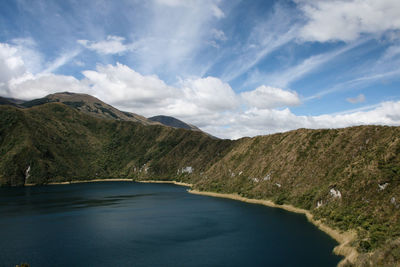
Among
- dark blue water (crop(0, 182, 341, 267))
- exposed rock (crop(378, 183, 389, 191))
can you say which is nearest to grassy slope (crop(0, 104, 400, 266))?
exposed rock (crop(378, 183, 389, 191))

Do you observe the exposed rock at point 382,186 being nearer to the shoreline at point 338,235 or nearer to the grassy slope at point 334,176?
the grassy slope at point 334,176

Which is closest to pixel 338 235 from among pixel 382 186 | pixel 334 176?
pixel 382 186

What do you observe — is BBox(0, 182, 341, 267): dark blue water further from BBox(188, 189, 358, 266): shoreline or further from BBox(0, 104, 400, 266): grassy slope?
BBox(0, 104, 400, 266): grassy slope

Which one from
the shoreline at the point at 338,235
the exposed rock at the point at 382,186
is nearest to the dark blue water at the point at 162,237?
the shoreline at the point at 338,235

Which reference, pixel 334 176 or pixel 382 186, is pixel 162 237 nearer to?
pixel 382 186

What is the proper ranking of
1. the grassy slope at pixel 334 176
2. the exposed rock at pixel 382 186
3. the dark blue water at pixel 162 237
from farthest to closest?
1. the exposed rock at pixel 382 186
2. the grassy slope at pixel 334 176
3. the dark blue water at pixel 162 237

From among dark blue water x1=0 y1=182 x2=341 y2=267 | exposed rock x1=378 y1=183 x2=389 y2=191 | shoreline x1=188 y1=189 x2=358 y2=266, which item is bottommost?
dark blue water x1=0 y1=182 x2=341 y2=267

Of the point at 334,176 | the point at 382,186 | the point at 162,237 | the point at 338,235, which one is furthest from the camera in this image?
the point at 334,176

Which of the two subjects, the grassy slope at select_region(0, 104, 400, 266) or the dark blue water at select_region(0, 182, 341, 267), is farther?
the grassy slope at select_region(0, 104, 400, 266)
